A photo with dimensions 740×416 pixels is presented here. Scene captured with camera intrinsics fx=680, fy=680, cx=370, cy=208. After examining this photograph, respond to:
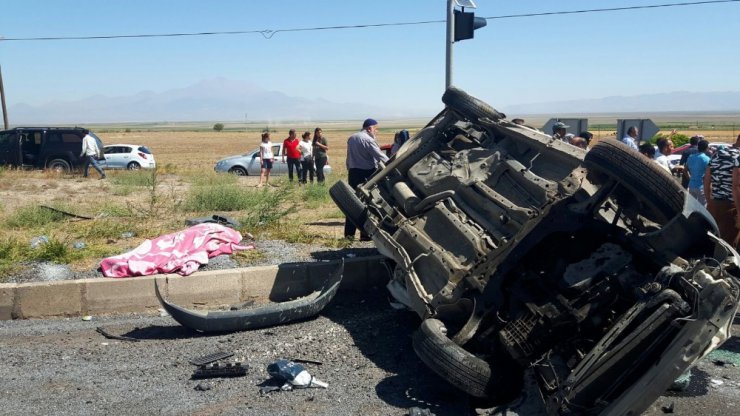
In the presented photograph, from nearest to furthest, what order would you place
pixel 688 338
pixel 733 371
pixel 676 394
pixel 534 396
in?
1. pixel 688 338
2. pixel 534 396
3. pixel 676 394
4. pixel 733 371

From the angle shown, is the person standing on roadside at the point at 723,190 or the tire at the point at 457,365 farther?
the person standing on roadside at the point at 723,190

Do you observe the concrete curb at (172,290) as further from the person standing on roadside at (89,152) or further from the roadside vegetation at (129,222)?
the person standing on roadside at (89,152)

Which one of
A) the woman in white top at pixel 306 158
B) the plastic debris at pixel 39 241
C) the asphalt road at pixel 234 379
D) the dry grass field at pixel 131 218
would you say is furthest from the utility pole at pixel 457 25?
the woman in white top at pixel 306 158

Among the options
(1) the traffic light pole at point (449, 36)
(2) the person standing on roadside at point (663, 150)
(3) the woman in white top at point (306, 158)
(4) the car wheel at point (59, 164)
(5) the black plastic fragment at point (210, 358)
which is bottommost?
(5) the black plastic fragment at point (210, 358)

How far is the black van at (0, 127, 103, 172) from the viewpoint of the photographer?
21344 millimetres

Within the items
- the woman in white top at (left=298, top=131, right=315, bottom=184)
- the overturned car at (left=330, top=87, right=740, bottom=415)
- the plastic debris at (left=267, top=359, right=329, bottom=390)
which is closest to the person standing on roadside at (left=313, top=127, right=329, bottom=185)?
the woman in white top at (left=298, top=131, right=315, bottom=184)

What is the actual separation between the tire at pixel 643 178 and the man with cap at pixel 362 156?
169 inches

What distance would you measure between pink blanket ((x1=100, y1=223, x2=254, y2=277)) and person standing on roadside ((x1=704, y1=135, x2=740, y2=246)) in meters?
5.16

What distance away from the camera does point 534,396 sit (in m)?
4.22

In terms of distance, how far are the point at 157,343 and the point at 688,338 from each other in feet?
13.5

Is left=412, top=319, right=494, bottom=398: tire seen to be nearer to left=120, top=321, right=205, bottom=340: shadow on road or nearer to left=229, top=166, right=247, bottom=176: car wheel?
left=120, top=321, right=205, bottom=340: shadow on road

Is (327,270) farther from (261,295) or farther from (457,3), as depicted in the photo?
(457,3)

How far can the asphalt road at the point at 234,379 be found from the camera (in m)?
4.55

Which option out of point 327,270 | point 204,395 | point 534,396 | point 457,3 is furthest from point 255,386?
point 457,3
